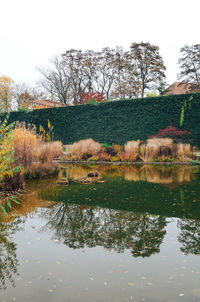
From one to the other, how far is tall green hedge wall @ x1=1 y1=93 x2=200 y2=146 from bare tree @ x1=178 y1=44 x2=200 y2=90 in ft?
44.3

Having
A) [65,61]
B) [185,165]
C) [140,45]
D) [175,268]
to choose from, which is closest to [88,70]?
[65,61]

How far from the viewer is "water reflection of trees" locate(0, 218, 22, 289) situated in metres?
2.45

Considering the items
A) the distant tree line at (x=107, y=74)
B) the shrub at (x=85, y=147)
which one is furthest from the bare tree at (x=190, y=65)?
the shrub at (x=85, y=147)

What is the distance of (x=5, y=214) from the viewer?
4.34 meters

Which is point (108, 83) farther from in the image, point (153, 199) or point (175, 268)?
point (175, 268)

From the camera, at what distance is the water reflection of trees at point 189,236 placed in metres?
2.93

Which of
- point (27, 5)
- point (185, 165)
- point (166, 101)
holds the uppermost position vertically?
→ point (27, 5)

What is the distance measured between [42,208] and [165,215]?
6.95 ft

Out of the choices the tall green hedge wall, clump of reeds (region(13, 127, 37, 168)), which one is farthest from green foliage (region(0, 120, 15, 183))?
the tall green hedge wall

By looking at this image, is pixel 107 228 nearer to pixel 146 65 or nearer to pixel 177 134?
pixel 177 134

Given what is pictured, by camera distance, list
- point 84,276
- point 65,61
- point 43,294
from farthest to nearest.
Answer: point 65,61, point 84,276, point 43,294

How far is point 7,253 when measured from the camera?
115 inches

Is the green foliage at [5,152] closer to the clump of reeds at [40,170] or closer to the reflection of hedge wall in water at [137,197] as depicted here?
the reflection of hedge wall in water at [137,197]

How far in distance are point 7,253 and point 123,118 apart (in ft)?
41.5
